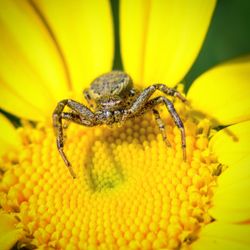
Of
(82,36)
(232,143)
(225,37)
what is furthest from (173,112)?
(82,36)

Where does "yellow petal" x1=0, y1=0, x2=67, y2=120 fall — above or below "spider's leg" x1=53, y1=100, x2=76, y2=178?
above

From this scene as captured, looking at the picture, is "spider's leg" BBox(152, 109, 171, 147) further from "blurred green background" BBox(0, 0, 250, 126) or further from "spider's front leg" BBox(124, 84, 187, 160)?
"blurred green background" BBox(0, 0, 250, 126)

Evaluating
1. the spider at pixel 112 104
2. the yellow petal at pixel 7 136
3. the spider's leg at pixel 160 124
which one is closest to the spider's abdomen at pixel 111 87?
the spider at pixel 112 104

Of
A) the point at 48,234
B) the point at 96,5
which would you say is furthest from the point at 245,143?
the point at 96,5

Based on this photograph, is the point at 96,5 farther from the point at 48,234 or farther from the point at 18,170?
the point at 48,234

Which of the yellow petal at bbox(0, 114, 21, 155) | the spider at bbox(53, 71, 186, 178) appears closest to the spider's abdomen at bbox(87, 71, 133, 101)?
the spider at bbox(53, 71, 186, 178)
